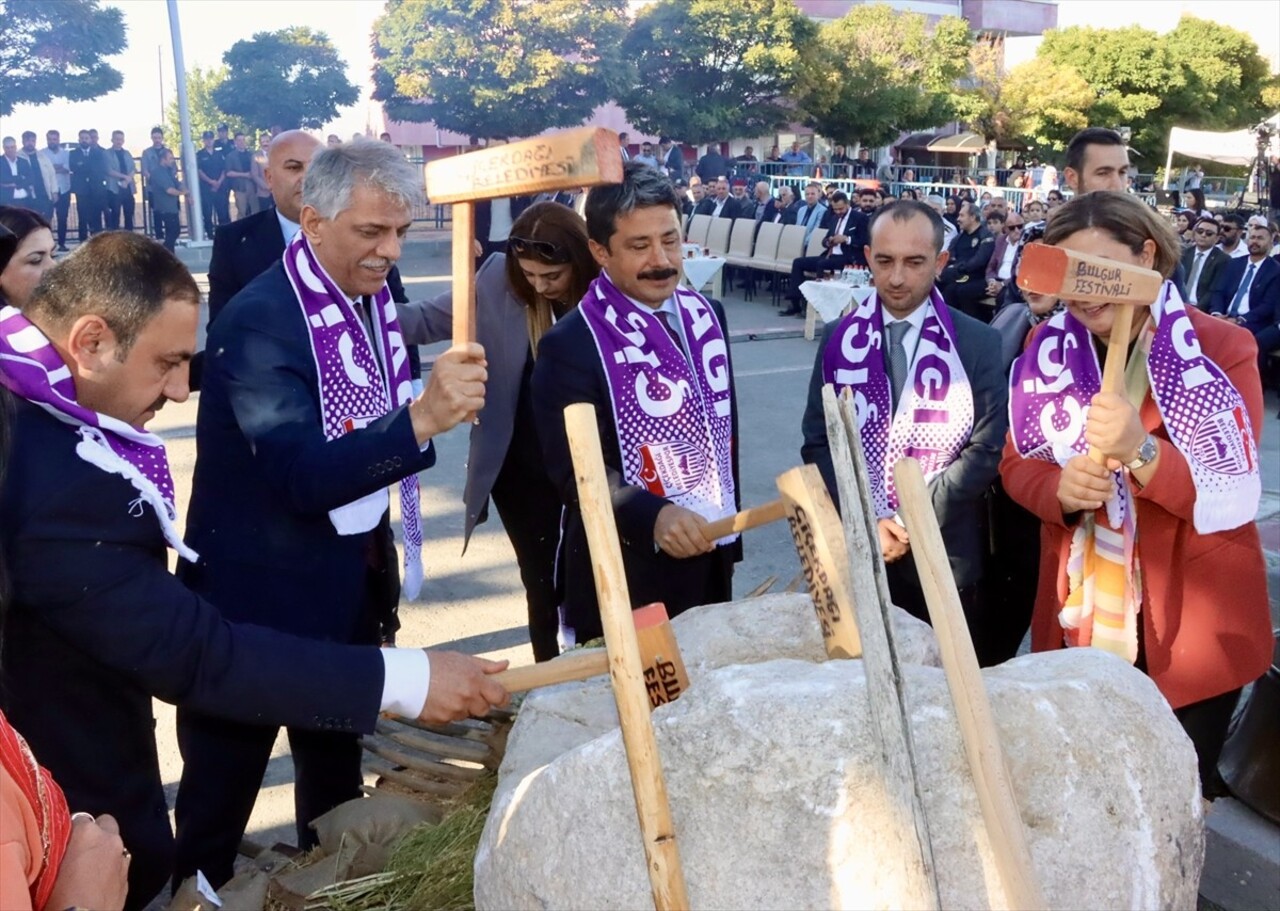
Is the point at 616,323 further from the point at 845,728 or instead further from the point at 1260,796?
the point at 1260,796

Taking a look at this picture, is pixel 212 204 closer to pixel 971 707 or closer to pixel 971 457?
pixel 971 457

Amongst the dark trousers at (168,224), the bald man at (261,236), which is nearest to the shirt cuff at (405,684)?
the bald man at (261,236)

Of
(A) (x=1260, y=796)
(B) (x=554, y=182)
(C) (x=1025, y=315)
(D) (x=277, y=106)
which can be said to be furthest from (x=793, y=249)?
(D) (x=277, y=106)

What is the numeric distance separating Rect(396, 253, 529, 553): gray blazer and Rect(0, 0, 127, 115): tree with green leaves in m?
25.3

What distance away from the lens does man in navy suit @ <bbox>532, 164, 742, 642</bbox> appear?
2949 mm

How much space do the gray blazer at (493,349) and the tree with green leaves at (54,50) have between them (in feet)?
83.1

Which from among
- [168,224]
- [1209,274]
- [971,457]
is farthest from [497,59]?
[971,457]

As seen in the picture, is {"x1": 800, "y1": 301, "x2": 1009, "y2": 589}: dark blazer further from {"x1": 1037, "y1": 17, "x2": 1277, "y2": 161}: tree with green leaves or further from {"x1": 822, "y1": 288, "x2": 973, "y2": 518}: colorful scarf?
{"x1": 1037, "y1": 17, "x2": 1277, "y2": 161}: tree with green leaves

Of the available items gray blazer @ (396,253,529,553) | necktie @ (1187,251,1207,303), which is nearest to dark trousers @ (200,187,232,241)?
necktie @ (1187,251,1207,303)

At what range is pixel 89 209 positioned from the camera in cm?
1809

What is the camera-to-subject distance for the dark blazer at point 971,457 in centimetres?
310

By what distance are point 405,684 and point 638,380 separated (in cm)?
118

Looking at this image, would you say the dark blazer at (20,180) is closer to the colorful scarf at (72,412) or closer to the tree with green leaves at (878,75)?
the colorful scarf at (72,412)

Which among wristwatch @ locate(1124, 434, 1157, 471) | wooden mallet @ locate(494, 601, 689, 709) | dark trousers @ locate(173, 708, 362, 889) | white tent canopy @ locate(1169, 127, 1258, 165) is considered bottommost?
dark trousers @ locate(173, 708, 362, 889)
